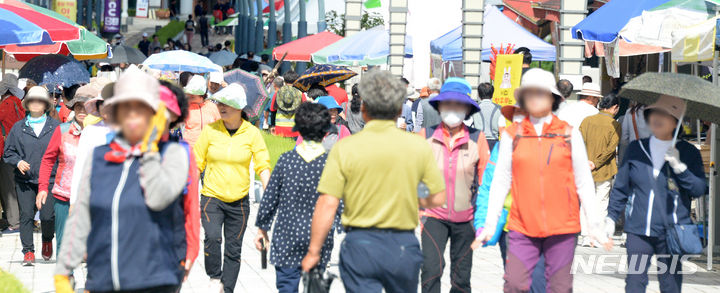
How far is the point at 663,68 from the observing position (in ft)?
55.6

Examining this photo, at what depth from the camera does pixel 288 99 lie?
51.3ft

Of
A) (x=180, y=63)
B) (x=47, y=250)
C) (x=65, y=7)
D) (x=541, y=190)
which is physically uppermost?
(x=65, y=7)

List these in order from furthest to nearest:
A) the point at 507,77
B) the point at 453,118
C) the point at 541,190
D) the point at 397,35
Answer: the point at 397,35
the point at 507,77
the point at 453,118
the point at 541,190

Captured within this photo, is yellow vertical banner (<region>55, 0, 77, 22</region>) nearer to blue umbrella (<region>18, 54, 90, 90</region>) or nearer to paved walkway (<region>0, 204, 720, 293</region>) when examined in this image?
blue umbrella (<region>18, 54, 90, 90</region>)

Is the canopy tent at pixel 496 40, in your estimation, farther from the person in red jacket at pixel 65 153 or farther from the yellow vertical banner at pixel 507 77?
the person in red jacket at pixel 65 153

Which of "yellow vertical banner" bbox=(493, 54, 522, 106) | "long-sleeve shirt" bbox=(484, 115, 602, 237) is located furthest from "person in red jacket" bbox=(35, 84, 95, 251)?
"long-sleeve shirt" bbox=(484, 115, 602, 237)

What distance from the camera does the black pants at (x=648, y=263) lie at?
701 cm

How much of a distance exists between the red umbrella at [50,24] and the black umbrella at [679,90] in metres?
8.14

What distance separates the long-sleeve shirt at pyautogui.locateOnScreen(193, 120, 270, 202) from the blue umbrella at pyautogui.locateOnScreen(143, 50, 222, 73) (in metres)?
10.0

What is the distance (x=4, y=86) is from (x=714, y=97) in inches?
362

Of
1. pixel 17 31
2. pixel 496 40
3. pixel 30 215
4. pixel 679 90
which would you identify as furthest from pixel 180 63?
pixel 679 90

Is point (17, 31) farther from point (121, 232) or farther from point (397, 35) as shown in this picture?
point (397, 35)

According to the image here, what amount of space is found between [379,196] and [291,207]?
160cm

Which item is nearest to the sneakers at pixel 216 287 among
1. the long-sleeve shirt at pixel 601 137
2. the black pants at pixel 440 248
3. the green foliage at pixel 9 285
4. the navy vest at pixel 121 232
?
the green foliage at pixel 9 285
